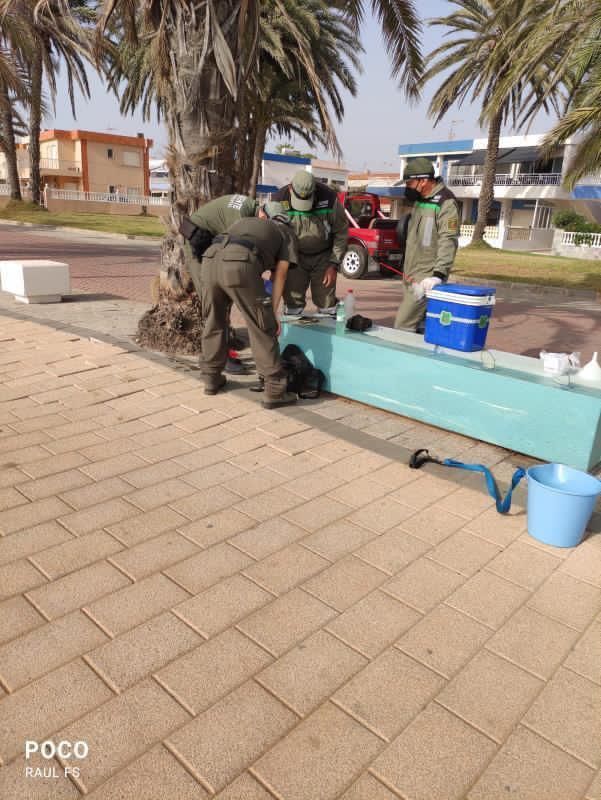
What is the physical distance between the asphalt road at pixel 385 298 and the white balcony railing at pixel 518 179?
24.8 metres

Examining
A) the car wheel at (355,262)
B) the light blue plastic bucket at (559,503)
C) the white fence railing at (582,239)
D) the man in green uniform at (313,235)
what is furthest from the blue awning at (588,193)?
the light blue plastic bucket at (559,503)

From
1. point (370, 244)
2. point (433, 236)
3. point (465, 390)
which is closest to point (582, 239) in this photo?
point (370, 244)

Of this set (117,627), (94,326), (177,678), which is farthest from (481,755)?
(94,326)

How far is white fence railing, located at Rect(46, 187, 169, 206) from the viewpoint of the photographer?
40362 mm

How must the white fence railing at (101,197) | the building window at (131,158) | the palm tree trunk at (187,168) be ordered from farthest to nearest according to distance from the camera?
the building window at (131,158) → the white fence railing at (101,197) → the palm tree trunk at (187,168)

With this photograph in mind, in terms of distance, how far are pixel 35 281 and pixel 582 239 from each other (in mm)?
26465

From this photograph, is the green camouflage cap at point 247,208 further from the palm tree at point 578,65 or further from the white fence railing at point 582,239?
the white fence railing at point 582,239

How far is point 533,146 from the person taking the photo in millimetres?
37156

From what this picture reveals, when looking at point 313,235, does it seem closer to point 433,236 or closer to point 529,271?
point 433,236

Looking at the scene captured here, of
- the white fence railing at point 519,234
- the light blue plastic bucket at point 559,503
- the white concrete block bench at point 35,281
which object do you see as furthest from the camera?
the white fence railing at point 519,234

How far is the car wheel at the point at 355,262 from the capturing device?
14266mm

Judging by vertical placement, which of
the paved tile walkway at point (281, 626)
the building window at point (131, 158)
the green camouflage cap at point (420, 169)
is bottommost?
the paved tile walkway at point (281, 626)

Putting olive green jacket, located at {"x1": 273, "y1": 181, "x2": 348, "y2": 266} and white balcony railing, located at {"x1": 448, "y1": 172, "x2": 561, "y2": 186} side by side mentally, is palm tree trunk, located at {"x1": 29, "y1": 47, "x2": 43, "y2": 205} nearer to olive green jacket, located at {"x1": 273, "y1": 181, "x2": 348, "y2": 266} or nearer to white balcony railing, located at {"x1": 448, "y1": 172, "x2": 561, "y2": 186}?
olive green jacket, located at {"x1": 273, "y1": 181, "x2": 348, "y2": 266}

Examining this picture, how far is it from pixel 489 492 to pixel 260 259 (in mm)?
2373
